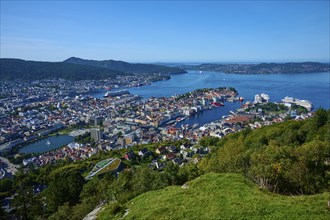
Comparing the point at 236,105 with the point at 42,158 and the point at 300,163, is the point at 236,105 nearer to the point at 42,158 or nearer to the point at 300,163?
the point at 42,158

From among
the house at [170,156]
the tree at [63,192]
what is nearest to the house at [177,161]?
the house at [170,156]

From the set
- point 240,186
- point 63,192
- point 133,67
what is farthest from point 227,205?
point 133,67

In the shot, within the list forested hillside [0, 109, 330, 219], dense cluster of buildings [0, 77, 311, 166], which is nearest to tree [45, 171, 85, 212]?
forested hillside [0, 109, 330, 219]

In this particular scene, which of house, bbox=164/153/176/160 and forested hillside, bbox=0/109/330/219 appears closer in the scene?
forested hillside, bbox=0/109/330/219

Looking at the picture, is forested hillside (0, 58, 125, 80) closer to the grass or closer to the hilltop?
the hilltop

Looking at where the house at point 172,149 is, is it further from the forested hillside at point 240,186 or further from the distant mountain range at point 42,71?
the distant mountain range at point 42,71

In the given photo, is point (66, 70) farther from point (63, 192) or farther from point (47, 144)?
point (63, 192)

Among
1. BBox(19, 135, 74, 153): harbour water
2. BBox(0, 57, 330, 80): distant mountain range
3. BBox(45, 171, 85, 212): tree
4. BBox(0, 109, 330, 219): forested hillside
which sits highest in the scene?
BBox(0, 57, 330, 80): distant mountain range
